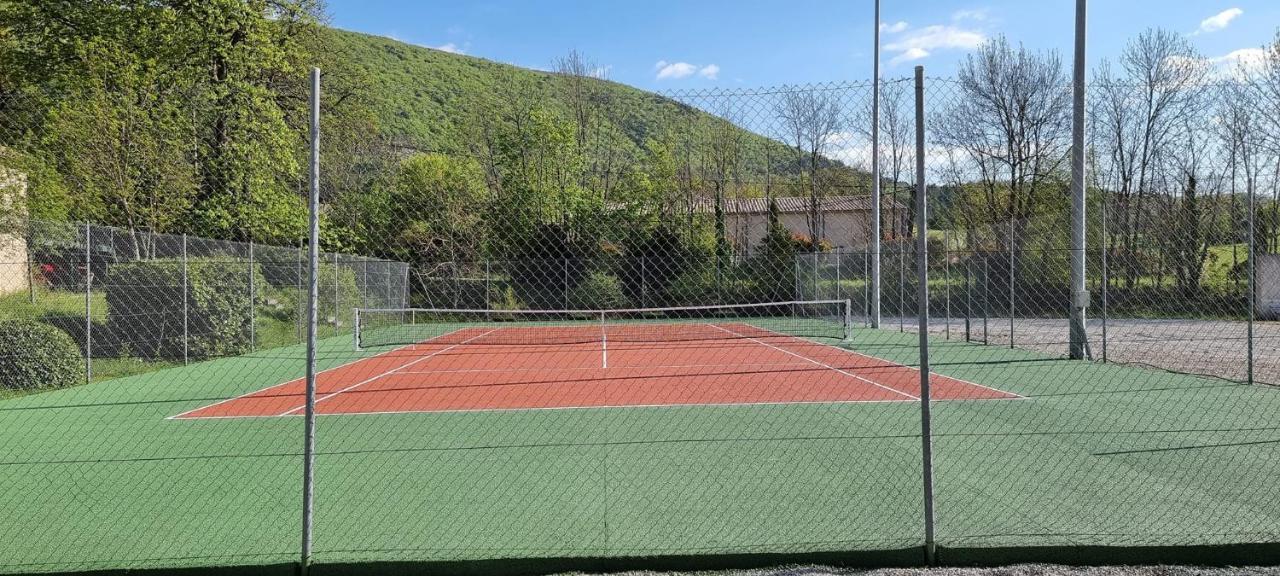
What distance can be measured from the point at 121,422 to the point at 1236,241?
21592 mm

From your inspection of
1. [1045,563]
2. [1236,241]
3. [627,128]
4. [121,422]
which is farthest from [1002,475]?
[1236,241]

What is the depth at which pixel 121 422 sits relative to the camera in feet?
30.2

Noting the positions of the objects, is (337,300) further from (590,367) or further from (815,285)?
(815,285)

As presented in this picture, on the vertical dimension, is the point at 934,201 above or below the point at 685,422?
above

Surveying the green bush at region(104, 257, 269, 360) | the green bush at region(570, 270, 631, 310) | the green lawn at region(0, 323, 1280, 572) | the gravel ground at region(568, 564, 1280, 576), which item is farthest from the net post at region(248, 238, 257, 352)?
the gravel ground at region(568, 564, 1280, 576)

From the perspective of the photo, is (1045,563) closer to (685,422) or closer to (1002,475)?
(1002,475)

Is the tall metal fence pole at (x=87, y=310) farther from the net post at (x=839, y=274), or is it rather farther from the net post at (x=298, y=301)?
the net post at (x=839, y=274)

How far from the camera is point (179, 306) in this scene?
14938mm

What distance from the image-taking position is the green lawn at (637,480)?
4.63 metres

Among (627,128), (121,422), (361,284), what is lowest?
(121,422)

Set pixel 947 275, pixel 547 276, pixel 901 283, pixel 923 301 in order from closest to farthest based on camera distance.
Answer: pixel 923 301 < pixel 947 275 < pixel 901 283 < pixel 547 276

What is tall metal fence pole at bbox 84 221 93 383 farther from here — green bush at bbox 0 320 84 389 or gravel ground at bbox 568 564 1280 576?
gravel ground at bbox 568 564 1280 576

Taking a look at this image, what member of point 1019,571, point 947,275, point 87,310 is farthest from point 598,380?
point 1019,571

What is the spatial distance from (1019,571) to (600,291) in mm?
13410
